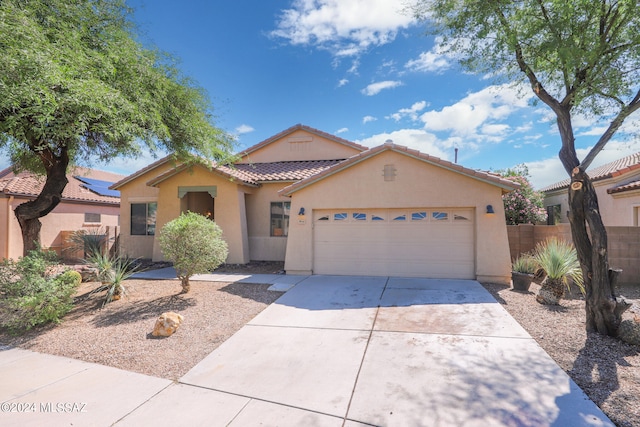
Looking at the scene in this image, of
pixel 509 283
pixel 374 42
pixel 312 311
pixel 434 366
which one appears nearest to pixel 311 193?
pixel 312 311

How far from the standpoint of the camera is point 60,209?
1644 centimetres

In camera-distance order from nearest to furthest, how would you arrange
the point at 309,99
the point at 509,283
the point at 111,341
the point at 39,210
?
the point at 111,341 < the point at 39,210 < the point at 509,283 < the point at 309,99

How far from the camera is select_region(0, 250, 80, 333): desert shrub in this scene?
6070mm

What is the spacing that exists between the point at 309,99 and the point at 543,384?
580 inches

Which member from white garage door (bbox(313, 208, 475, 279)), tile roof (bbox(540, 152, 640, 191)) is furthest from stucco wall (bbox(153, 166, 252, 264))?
tile roof (bbox(540, 152, 640, 191))

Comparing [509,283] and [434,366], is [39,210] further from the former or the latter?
[509,283]

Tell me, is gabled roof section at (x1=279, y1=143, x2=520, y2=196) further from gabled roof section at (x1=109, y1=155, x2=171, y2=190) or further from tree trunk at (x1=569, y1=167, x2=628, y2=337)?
gabled roof section at (x1=109, y1=155, x2=171, y2=190)

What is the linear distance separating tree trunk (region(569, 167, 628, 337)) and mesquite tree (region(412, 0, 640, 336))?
0.01m

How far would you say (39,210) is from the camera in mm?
7559

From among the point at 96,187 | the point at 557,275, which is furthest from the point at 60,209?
the point at 557,275

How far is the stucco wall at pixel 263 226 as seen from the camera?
13.6 m

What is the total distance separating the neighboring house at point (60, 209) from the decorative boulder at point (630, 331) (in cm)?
1554

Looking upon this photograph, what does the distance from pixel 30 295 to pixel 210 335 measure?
12.3ft

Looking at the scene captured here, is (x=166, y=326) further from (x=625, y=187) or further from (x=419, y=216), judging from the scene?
(x=625, y=187)
